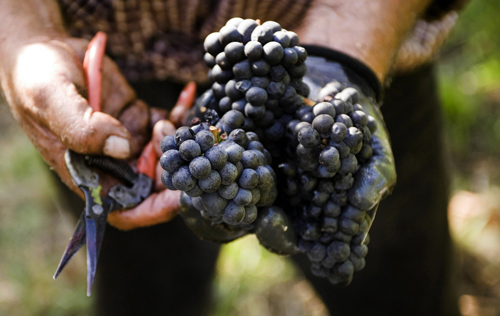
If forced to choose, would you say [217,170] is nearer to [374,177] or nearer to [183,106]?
[374,177]

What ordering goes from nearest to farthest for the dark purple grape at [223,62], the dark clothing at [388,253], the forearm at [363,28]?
the dark purple grape at [223,62], the forearm at [363,28], the dark clothing at [388,253]

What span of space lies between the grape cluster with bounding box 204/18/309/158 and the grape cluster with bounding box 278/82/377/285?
0.15ft

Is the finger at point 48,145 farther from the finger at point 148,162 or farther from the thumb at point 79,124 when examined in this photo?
the finger at point 148,162

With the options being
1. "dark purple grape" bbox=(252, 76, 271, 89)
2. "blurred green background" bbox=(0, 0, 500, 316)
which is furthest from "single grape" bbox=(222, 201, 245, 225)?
"blurred green background" bbox=(0, 0, 500, 316)

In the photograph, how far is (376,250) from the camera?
173 cm

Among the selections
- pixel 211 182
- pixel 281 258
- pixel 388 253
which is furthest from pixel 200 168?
pixel 281 258

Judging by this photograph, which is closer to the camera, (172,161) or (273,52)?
(172,161)

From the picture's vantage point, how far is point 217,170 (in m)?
0.80

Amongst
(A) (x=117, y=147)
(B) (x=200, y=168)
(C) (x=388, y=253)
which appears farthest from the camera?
(C) (x=388, y=253)

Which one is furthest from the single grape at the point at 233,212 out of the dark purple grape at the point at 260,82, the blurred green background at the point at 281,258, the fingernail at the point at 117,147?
the blurred green background at the point at 281,258

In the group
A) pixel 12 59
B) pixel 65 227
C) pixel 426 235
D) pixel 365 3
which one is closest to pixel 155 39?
pixel 12 59

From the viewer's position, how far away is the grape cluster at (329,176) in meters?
0.92

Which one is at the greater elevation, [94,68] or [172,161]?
[172,161]

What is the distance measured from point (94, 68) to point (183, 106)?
271 millimetres
